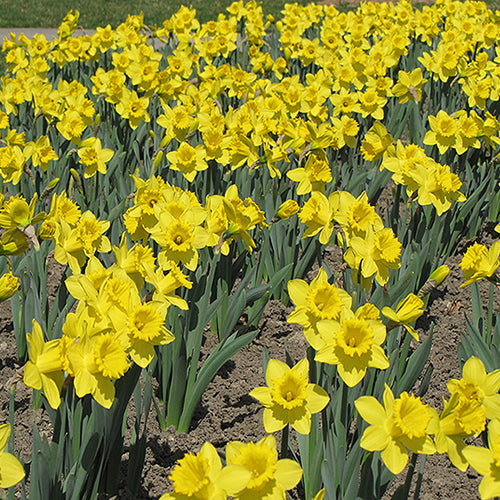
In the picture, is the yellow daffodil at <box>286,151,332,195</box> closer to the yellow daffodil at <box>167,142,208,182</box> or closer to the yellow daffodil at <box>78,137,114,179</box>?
the yellow daffodil at <box>167,142,208,182</box>

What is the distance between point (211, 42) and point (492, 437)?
4440 millimetres

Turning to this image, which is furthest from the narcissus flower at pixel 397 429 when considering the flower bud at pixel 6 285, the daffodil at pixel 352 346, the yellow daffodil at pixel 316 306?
the flower bud at pixel 6 285

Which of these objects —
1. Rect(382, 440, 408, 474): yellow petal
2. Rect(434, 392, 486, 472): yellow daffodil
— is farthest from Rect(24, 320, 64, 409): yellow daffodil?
Rect(434, 392, 486, 472): yellow daffodil

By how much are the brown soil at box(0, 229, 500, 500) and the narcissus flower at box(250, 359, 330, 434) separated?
1.54ft

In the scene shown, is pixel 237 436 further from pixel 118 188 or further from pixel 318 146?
pixel 118 188

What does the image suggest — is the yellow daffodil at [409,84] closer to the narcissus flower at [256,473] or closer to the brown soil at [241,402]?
the brown soil at [241,402]

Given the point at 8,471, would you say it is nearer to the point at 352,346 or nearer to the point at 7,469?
the point at 7,469

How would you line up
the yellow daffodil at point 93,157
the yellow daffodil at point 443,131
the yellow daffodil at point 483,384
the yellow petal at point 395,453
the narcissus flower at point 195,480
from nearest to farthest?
the narcissus flower at point 195,480 → the yellow petal at point 395,453 → the yellow daffodil at point 483,384 → the yellow daffodil at point 93,157 → the yellow daffodil at point 443,131

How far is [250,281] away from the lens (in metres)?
2.62

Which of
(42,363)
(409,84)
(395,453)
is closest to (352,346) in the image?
(395,453)

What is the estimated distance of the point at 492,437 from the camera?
122cm

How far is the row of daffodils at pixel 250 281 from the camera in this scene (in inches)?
48.3

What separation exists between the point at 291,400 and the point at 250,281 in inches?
52.9

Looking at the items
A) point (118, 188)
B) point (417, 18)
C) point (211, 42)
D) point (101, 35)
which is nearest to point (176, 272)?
point (118, 188)
